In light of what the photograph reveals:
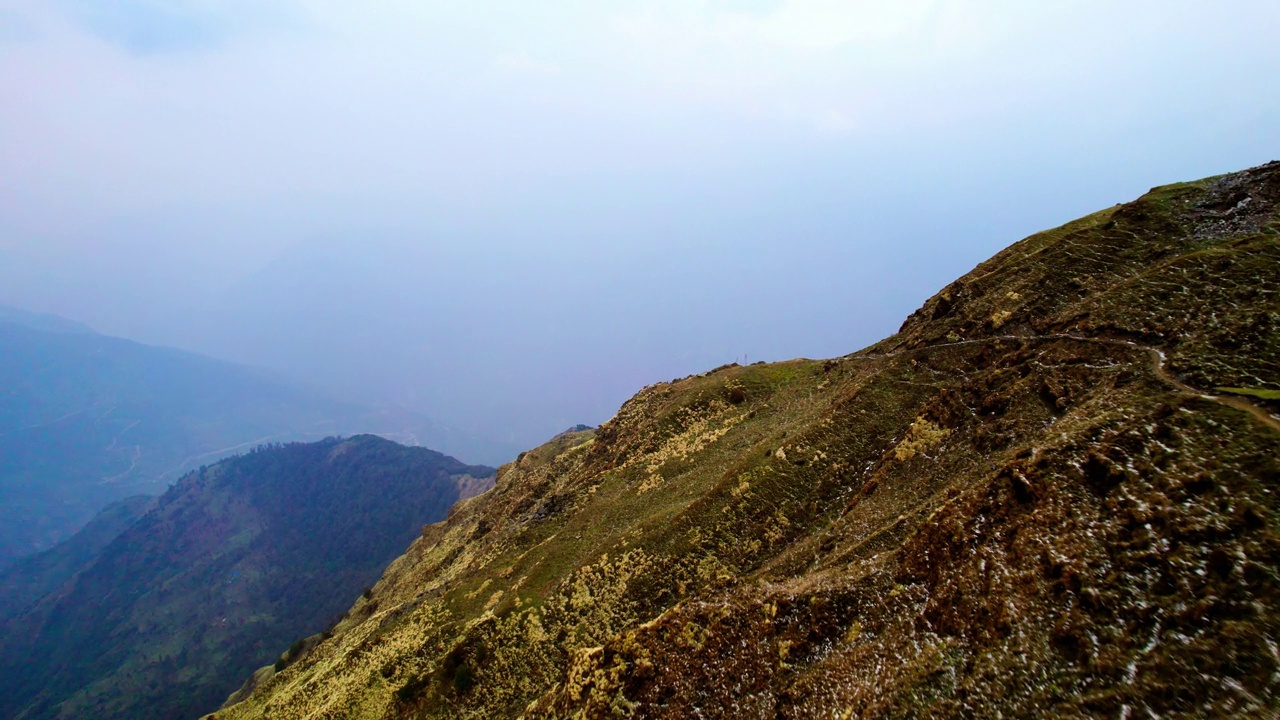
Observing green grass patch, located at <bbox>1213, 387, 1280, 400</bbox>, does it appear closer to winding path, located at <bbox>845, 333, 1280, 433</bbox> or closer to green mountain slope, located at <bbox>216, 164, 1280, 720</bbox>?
winding path, located at <bbox>845, 333, 1280, 433</bbox>

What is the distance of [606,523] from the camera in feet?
176

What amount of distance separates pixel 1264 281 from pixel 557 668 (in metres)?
54.7

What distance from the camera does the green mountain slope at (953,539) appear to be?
1655 cm

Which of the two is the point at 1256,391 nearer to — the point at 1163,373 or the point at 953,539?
the point at 1163,373

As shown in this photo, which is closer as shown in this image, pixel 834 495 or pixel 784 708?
pixel 784 708

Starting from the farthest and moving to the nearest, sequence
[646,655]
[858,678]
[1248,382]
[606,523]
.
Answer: [606,523] < [646,655] < [1248,382] < [858,678]

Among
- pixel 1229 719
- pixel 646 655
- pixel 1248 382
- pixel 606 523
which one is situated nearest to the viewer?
pixel 1229 719

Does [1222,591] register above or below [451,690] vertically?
above

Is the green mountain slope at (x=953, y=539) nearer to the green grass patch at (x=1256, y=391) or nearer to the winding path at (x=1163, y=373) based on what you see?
the winding path at (x=1163, y=373)

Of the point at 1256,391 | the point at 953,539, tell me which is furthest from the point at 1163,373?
the point at 953,539

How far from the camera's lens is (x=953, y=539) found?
2391 cm

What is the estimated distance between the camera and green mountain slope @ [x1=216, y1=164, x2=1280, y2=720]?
16.5 m

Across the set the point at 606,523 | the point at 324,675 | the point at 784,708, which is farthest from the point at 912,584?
the point at 324,675

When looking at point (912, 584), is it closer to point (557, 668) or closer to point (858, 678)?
point (858, 678)
